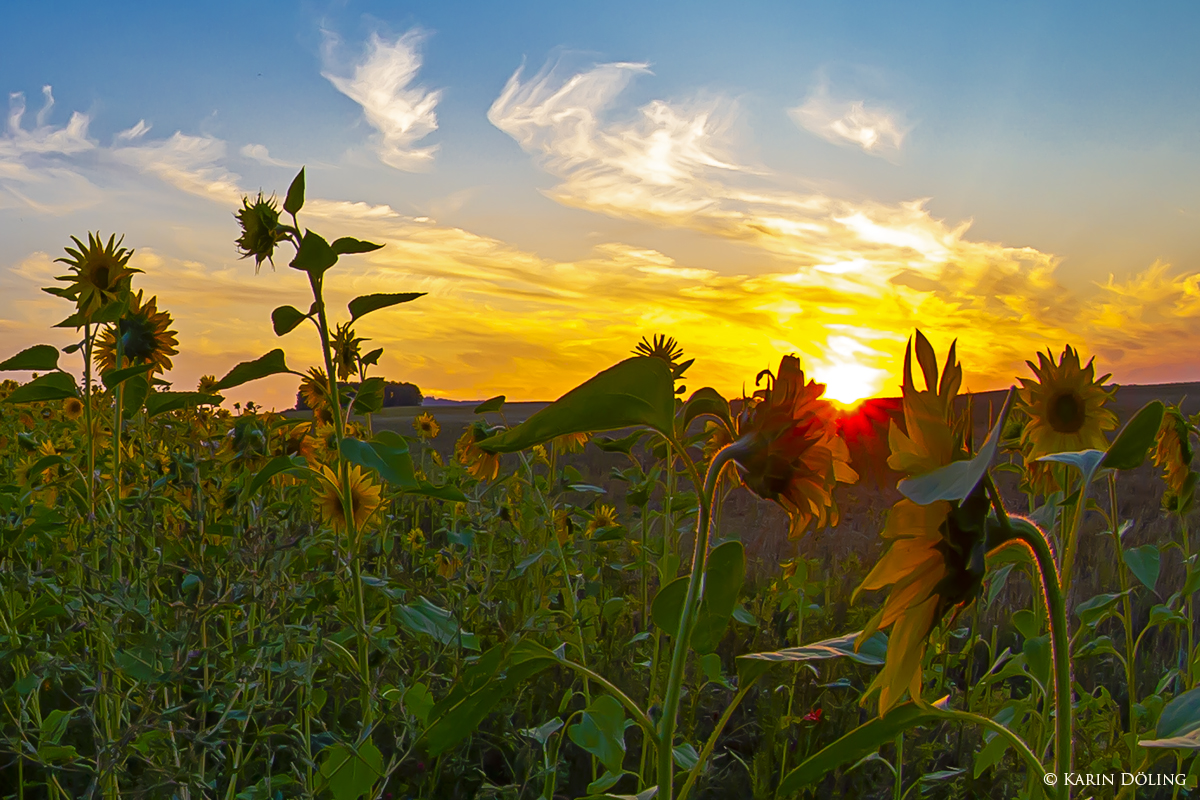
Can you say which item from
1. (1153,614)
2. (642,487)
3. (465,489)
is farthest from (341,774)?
(465,489)

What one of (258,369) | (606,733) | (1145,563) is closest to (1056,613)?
(606,733)

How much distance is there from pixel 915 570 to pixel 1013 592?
3948 millimetres

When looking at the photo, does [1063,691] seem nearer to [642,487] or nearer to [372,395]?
[372,395]

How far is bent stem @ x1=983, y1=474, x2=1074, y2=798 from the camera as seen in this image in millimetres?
606

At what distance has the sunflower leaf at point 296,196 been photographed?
1363 mm

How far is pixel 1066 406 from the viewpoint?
2223 millimetres

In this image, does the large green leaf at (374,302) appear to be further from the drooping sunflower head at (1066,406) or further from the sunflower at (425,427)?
the sunflower at (425,427)

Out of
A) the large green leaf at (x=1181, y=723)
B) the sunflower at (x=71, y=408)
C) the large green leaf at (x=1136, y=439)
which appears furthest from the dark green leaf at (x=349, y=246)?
the sunflower at (x=71, y=408)

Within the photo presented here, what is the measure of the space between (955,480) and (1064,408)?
78.3 inches

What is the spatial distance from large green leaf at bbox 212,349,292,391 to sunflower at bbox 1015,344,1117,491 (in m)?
1.75

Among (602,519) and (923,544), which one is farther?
(602,519)

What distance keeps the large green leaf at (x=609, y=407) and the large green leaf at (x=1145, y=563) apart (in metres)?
1.19

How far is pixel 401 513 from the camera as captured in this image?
4.82 m

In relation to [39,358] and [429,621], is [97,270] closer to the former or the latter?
[39,358]
